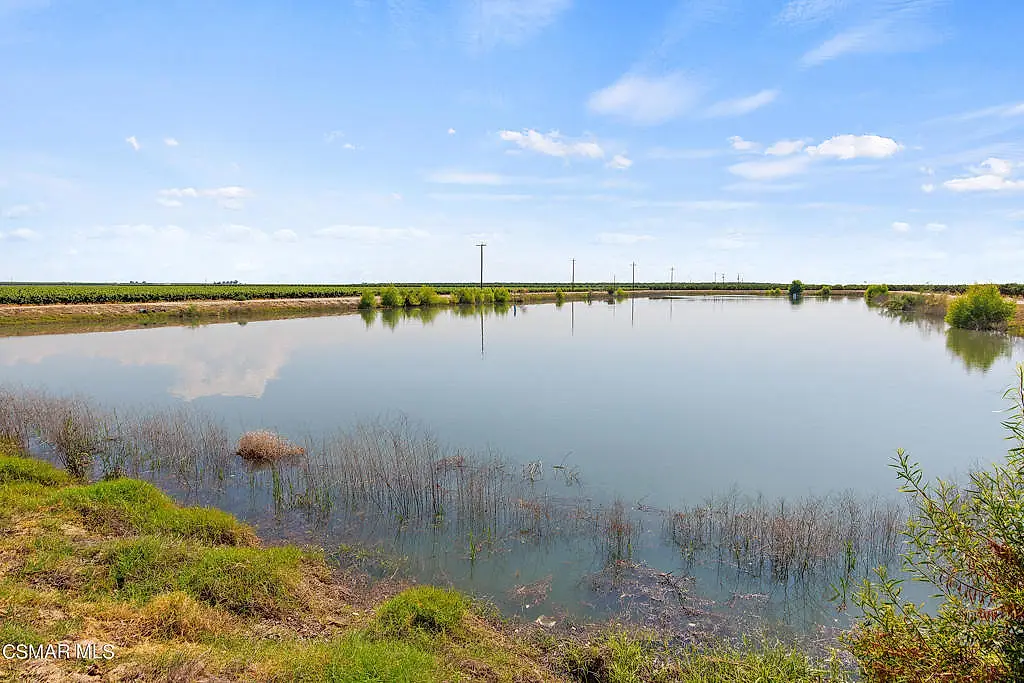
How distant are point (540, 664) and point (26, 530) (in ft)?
22.0

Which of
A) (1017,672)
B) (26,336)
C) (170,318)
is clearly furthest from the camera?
(170,318)

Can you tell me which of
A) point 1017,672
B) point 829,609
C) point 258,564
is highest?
point 1017,672

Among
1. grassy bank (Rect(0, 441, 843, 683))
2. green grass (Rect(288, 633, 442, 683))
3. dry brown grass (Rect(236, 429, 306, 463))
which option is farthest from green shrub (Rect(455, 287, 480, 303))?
green grass (Rect(288, 633, 442, 683))

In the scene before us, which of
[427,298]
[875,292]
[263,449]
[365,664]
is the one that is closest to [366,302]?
[427,298]

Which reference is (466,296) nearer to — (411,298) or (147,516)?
(411,298)

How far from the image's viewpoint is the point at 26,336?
3231 cm

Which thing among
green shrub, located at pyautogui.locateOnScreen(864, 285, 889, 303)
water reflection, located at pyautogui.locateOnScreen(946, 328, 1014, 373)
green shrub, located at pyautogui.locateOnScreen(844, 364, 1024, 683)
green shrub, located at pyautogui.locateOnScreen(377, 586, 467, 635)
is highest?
green shrub, located at pyautogui.locateOnScreen(864, 285, 889, 303)

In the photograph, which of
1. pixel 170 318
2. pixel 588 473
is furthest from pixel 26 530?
pixel 170 318

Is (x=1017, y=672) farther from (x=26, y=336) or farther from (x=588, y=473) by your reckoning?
(x=26, y=336)

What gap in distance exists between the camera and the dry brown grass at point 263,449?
11.6m

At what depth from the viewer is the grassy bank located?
4.46 meters

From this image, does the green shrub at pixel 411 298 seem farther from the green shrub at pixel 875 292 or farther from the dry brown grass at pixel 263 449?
the green shrub at pixel 875 292

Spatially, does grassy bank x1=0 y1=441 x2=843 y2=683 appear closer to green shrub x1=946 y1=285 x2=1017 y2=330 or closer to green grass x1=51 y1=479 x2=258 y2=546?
green grass x1=51 y1=479 x2=258 y2=546

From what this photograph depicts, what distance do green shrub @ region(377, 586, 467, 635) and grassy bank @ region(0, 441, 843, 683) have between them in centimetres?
2
